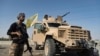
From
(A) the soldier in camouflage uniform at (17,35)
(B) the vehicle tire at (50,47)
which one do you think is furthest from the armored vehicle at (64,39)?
(A) the soldier in camouflage uniform at (17,35)

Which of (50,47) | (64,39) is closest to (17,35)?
(50,47)

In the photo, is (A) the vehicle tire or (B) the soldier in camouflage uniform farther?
(A) the vehicle tire

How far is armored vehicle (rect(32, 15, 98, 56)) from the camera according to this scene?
39.8ft

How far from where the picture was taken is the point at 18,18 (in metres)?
5.54

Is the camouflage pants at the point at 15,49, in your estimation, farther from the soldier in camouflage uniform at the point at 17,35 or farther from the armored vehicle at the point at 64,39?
the armored vehicle at the point at 64,39

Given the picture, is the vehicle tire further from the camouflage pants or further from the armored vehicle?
the camouflage pants

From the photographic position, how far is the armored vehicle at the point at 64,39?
12125 millimetres

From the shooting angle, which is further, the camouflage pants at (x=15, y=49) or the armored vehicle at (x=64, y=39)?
the armored vehicle at (x=64, y=39)

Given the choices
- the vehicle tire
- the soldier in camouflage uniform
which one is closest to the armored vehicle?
the vehicle tire

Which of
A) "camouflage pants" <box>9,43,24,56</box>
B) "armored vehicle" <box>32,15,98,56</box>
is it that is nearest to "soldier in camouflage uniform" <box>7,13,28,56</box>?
"camouflage pants" <box>9,43,24,56</box>

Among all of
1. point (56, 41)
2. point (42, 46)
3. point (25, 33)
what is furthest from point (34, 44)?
point (25, 33)

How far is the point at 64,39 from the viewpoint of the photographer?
12.2 m

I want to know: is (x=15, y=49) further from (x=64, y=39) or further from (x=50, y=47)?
(x=64, y=39)

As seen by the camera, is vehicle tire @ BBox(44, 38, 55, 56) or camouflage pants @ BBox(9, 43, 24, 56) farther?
vehicle tire @ BBox(44, 38, 55, 56)
